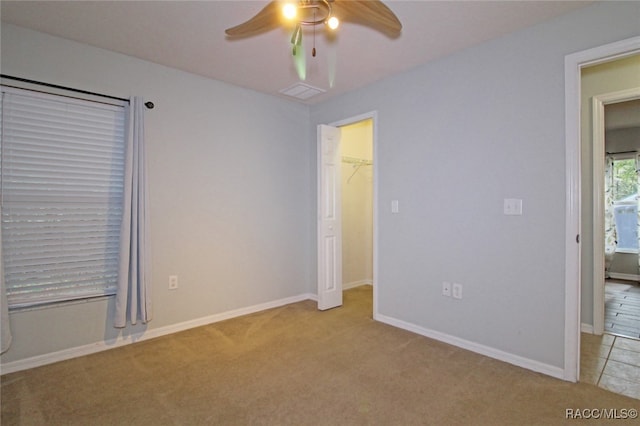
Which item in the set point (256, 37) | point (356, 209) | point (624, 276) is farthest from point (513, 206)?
point (624, 276)

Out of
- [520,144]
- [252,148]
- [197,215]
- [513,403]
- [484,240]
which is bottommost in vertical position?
[513,403]

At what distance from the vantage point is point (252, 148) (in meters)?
3.70

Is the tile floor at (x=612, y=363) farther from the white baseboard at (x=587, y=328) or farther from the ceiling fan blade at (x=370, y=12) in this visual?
the ceiling fan blade at (x=370, y=12)

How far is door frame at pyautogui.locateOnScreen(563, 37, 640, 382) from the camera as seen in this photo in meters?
2.19

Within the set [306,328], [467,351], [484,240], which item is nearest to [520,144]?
[484,240]

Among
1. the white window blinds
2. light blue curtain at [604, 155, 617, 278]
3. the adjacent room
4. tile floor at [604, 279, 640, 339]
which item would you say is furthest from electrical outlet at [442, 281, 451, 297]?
light blue curtain at [604, 155, 617, 278]

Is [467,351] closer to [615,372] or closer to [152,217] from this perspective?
[615,372]

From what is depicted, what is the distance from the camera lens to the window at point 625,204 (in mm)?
5652

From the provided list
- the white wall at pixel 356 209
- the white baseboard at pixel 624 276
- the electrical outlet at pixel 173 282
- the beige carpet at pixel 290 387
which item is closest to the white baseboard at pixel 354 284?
the white wall at pixel 356 209

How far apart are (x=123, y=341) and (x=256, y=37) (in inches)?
107

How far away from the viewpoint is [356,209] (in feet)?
16.3

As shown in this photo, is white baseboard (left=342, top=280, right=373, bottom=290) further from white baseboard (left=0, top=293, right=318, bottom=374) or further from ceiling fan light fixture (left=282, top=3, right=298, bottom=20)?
ceiling fan light fixture (left=282, top=3, right=298, bottom=20)

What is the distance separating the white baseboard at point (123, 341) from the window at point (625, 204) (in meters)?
5.96

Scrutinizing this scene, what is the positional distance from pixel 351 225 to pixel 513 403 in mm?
3137
